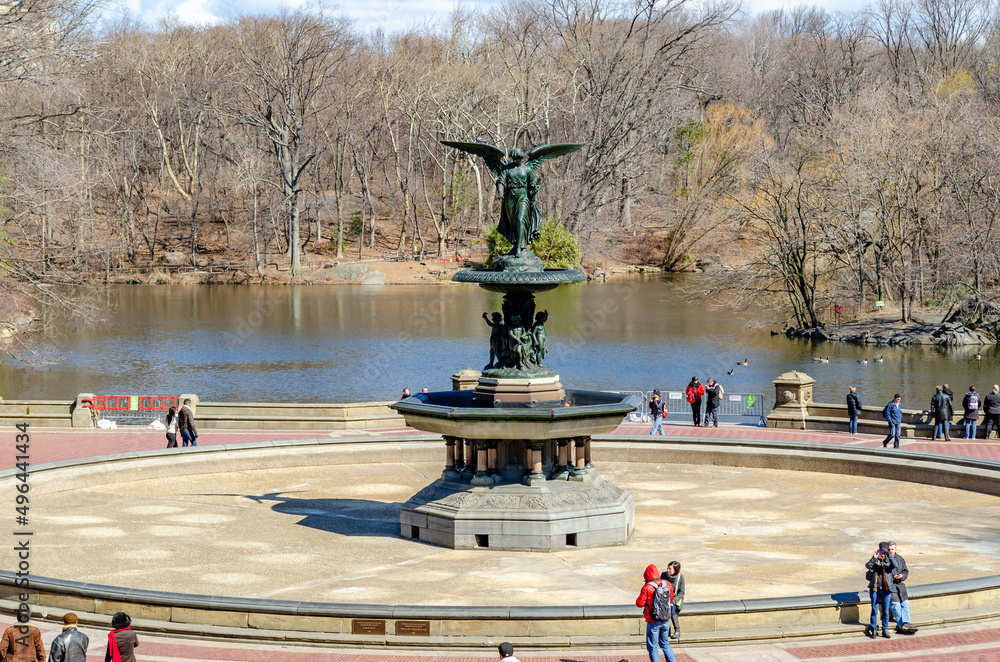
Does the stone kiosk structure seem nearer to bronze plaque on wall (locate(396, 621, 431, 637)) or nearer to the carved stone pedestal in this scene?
the carved stone pedestal

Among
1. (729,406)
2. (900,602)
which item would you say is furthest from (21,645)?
(729,406)

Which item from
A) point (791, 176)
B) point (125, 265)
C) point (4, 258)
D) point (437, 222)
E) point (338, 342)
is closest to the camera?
point (4, 258)

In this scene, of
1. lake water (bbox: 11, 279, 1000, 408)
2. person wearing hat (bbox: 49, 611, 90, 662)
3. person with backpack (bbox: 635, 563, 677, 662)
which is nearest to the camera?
person wearing hat (bbox: 49, 611, 90, 662)

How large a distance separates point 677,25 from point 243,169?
37.1 metres

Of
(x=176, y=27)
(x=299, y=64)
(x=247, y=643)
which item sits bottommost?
(x=247, y=643)

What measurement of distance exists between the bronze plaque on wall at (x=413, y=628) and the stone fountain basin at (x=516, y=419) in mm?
4905

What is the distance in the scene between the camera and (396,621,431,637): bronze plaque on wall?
44.0 feet

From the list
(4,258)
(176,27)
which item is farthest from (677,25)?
(4,258)

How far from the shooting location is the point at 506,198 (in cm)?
1928

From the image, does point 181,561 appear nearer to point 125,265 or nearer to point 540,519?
point 540,519

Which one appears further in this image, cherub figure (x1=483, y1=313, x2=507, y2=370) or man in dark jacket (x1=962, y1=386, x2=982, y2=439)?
man in dark jacket (x1=962, y1=386, x2=982, y2=439)

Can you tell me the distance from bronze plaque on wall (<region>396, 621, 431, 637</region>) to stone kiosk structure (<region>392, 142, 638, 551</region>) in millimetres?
4587

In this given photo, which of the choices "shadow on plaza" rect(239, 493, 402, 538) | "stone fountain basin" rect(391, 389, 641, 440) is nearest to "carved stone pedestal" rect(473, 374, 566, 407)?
"stone fountain basin" rect(391, 389, 641, 440)

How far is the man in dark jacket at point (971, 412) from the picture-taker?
1116 inches
